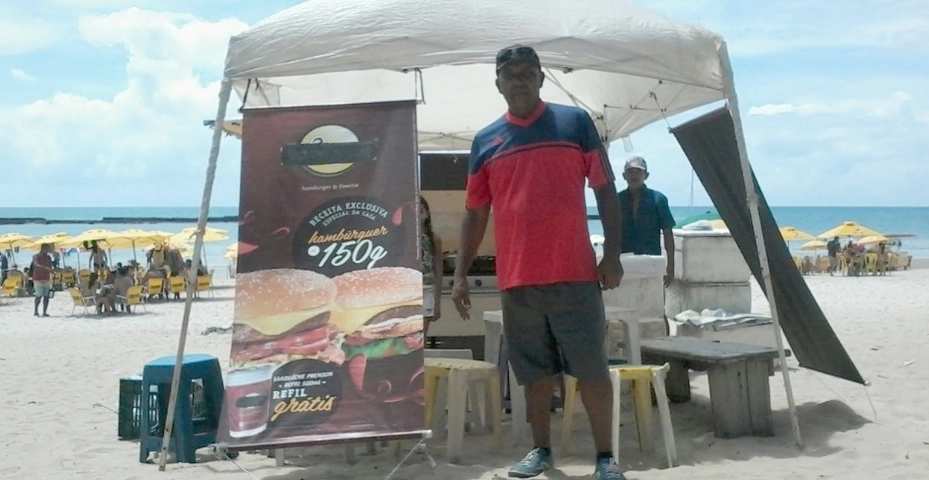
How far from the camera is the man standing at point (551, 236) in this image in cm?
398

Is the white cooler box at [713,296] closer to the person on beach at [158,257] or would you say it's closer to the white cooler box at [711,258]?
the white cooler box at [711,258]

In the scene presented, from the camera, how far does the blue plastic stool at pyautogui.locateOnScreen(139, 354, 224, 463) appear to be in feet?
16.3

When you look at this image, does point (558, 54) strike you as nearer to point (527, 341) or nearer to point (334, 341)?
point (527, 341)

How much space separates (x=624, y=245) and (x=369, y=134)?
2594 mm

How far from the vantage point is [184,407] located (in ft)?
16.3

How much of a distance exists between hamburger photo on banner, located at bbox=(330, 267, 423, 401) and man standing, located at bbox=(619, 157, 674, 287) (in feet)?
8.23

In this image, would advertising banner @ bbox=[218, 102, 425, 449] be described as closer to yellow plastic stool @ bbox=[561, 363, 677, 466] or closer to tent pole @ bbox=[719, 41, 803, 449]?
yellow plastic stool @ bbox=[561, 363, 677, 466]

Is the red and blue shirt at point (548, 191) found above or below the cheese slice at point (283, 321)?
above

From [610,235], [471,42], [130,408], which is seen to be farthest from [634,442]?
[130,408]

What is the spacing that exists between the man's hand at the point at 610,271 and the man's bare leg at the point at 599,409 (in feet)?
1.45

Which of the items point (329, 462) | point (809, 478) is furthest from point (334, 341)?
point (809, 478)

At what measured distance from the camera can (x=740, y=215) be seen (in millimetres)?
5582

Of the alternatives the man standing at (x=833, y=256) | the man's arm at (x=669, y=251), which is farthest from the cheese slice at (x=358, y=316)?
the man standing at (x=833, y=256)

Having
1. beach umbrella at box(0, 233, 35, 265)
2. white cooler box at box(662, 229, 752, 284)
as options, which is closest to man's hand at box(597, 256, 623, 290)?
white cooler box at box(662, 229, 752, 284)
